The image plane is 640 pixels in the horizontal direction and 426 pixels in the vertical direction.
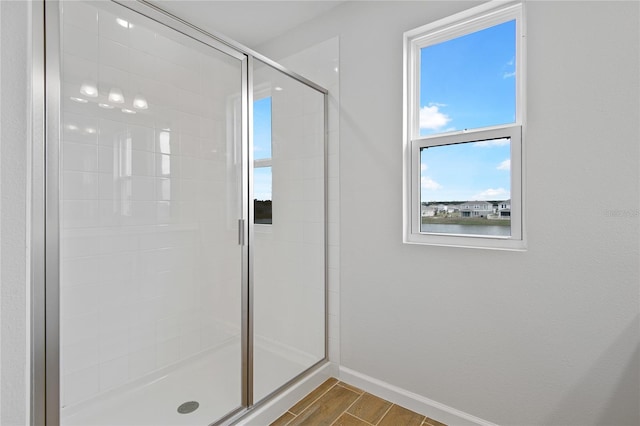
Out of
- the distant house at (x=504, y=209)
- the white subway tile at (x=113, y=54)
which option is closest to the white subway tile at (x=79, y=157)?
the white subway tile at (x=113, y=54)

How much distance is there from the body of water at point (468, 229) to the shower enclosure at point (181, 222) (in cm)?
75

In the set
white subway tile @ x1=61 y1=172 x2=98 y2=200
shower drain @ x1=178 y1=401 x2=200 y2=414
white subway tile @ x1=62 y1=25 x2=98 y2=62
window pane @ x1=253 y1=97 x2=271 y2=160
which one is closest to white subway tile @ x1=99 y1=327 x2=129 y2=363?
shower drain @ x1=178 y1=401 x2=200 y2=414

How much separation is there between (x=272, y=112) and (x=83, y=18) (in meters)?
0.93

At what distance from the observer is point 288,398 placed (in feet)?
6.14

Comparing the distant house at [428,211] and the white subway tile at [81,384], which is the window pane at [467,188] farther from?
the white subway tile at [81,384]

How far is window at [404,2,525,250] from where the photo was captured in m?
1.62

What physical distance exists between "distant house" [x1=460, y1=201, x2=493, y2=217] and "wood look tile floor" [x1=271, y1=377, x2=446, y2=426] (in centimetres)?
116

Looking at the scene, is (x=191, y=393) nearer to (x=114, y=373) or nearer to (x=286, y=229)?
(x=114, y=373)

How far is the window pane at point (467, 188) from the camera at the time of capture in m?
1.65

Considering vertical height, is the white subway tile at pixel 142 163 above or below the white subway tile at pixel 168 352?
above

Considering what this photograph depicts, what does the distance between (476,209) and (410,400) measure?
1.17 metres

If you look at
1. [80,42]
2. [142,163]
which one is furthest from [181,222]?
[80,42]

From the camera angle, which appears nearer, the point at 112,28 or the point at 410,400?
the point at 112,28

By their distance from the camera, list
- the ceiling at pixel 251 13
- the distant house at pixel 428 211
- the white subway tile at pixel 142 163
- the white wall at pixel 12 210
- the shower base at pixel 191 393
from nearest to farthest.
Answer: the white wall at pixel 12 210
the shower base at pixel 191 393
the white subway tile at pixel 142 163
the distant house at pixel 428 211
the ceiling at pixel 251 13
